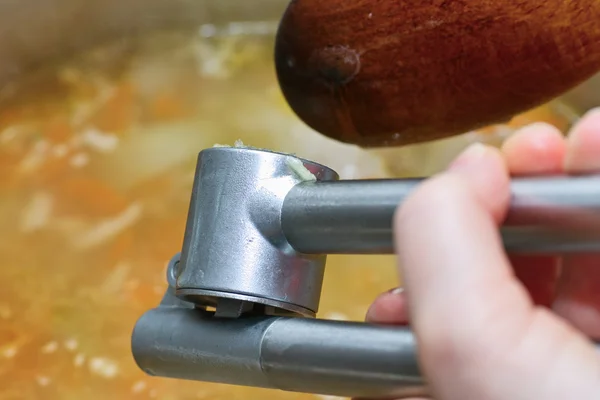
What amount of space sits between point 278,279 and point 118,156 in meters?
0.52

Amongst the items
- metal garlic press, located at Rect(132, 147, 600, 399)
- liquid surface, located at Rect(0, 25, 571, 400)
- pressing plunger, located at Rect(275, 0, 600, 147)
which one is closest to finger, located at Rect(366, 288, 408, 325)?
metal garlic press, located at Rect(132, 147, 600, 399)

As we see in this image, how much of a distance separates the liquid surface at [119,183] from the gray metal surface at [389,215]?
1.19 ft

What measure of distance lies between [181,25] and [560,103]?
52 centimetres

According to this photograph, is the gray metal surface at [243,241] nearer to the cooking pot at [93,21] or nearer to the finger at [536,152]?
the finger at [536,152]

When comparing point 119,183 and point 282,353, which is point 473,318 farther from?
point 119,183

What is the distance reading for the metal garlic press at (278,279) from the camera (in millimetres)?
281

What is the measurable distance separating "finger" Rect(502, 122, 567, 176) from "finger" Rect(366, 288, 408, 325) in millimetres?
101

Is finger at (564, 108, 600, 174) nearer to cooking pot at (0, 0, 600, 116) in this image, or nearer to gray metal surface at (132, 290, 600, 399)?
gray metal surface at (132, 290, 600, 399)

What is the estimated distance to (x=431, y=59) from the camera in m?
0.45

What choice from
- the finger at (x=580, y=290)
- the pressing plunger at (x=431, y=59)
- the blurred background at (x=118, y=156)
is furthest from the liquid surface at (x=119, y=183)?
the finger at (x=580, y=290)

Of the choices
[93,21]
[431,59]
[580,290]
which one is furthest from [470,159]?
[93,21]

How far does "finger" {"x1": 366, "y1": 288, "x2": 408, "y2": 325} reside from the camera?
0.36m

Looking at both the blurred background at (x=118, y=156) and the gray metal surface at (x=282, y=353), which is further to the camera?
the blurred background at (x=118, y=156)

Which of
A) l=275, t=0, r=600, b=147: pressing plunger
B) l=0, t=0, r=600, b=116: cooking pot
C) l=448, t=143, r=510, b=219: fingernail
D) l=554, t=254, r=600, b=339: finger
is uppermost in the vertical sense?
l=0, t=0, r=600, b=116: cooking pot
